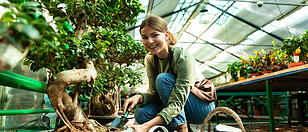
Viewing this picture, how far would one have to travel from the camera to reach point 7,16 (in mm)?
334

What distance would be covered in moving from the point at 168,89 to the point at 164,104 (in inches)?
3.9

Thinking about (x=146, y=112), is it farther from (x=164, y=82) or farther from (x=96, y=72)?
(x=96, y=72)

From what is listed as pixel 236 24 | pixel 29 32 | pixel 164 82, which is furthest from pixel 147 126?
pixel 236 24

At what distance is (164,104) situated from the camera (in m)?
1.29

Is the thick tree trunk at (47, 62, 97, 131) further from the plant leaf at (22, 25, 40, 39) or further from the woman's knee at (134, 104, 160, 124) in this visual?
the plant leaf at (22, 25, 40, 39)

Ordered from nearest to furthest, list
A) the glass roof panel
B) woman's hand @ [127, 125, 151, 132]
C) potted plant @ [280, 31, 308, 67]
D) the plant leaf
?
the plant leaf < woman's hand @ [127, 125, 151, 132] < potted plant @ [280, 31, 308, 67] < the glass roof panel

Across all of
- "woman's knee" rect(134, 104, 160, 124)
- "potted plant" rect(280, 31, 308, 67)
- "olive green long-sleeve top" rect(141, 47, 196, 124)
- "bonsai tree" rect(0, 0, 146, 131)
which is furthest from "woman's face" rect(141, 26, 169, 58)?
"potted plant" rect(280, 31, 308, 67)

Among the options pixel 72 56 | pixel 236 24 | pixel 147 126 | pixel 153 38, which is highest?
pixel 236 24

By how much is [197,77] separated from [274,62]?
154cm

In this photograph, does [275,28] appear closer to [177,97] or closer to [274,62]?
[274,62]

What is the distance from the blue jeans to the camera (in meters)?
1.27

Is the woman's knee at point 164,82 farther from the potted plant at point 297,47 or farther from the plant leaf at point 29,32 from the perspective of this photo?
the potted plant at point 297,47

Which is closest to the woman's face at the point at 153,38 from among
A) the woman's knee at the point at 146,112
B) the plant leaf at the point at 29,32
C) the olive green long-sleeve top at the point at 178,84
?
the olive green long-sleeve top at the point at 178,84

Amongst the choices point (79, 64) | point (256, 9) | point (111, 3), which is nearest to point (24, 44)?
point (79, 64)
